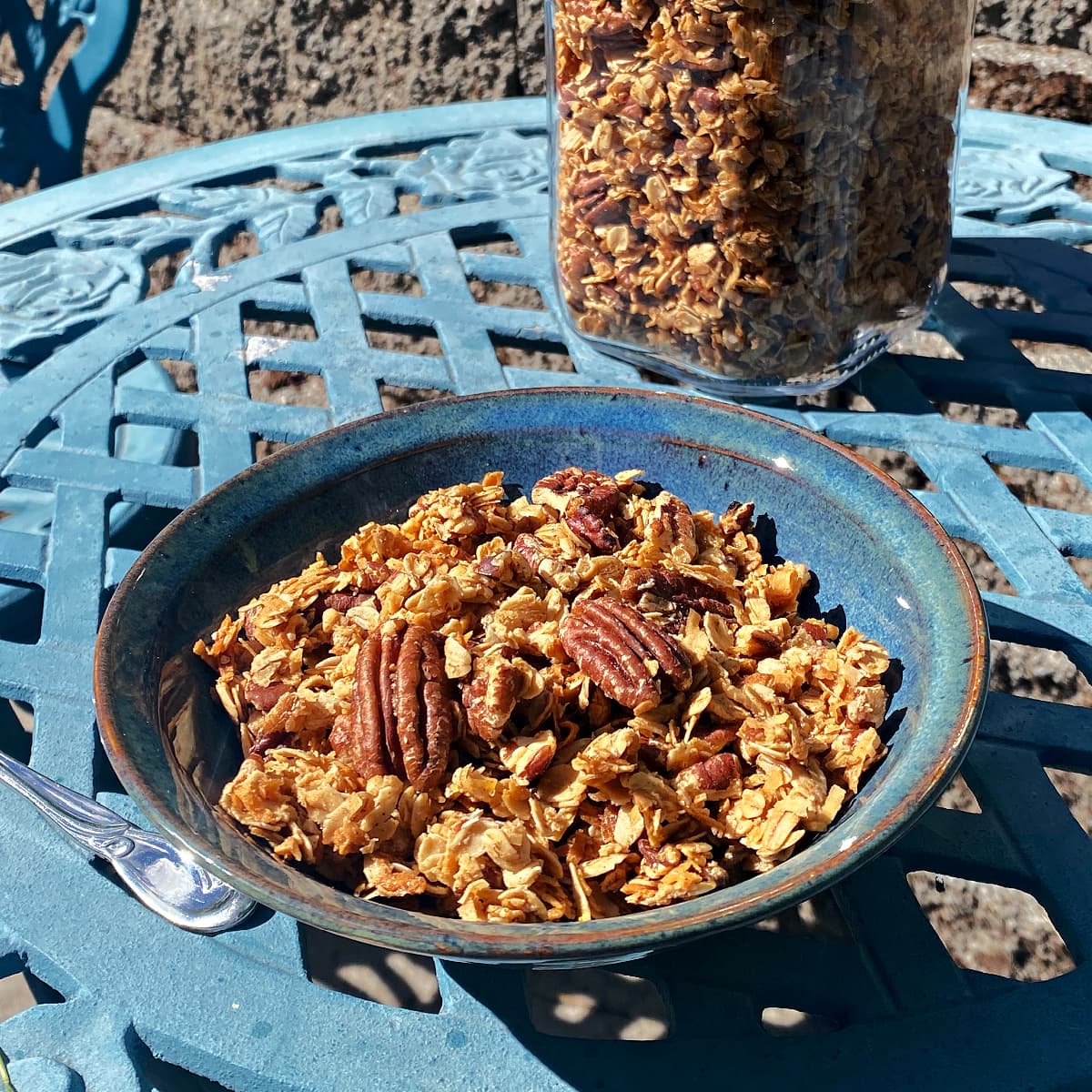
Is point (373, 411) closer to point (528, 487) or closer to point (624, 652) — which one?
point (528, 487)

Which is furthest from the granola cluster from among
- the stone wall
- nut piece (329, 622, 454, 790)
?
the stone wall

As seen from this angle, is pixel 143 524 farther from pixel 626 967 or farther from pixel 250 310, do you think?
pixel 626 967

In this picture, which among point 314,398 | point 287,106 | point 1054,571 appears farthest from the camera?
point 287,106

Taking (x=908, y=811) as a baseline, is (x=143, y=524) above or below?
below

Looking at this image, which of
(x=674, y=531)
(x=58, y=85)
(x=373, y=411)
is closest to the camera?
(x=674, y=531)

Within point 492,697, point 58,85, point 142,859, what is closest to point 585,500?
point 492,697

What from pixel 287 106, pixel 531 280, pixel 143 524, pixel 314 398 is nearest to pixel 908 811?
pixel 531 280
